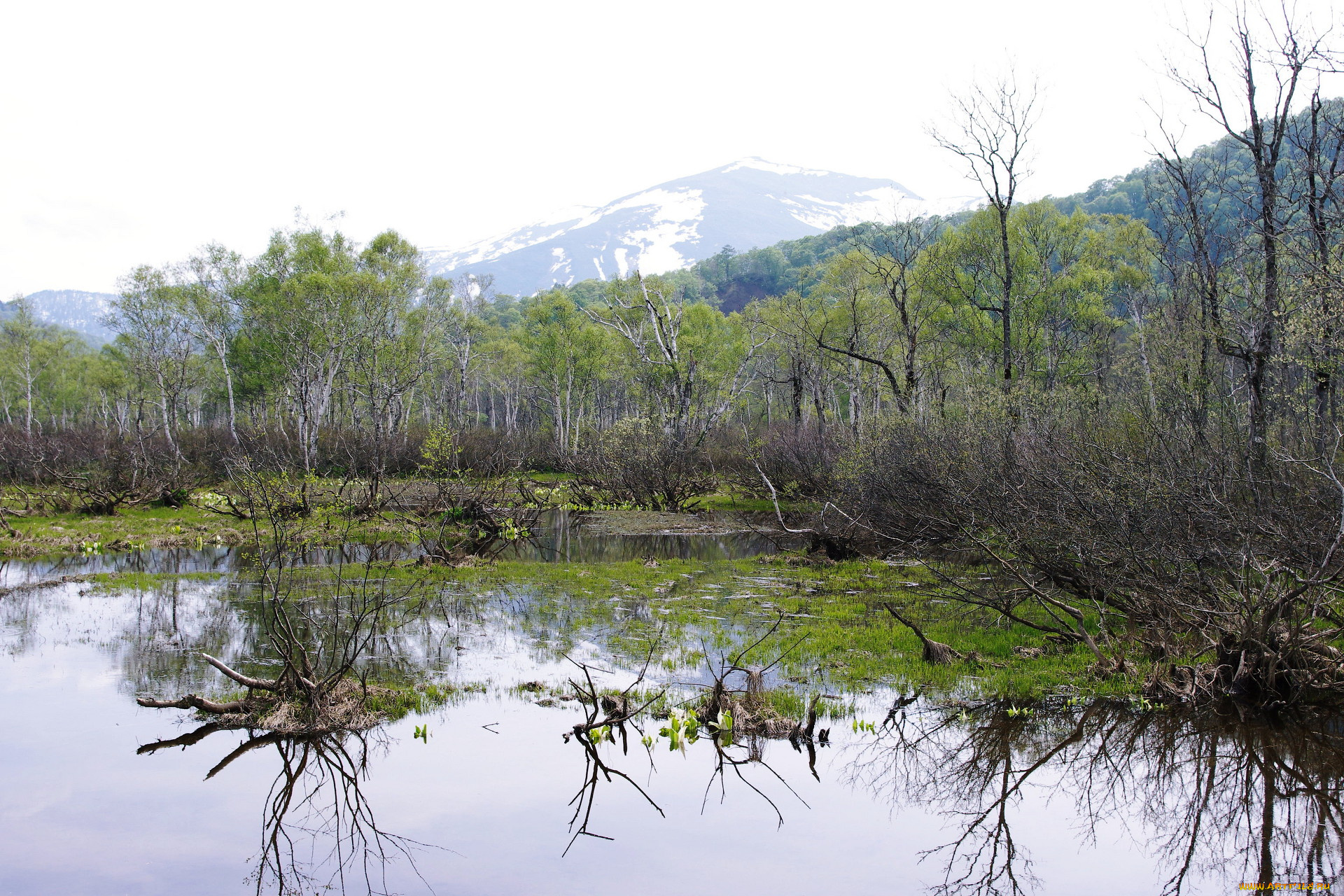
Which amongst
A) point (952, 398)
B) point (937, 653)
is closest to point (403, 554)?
point (937, 653)

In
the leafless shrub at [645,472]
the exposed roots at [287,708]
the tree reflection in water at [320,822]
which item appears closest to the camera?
the tree reflection in water at [320,822]

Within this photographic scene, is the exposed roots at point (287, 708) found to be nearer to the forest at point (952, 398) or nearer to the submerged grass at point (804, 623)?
the submerged grass at point (804, 623)

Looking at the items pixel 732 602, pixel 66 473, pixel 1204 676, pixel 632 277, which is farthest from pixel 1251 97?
pixel 66 473

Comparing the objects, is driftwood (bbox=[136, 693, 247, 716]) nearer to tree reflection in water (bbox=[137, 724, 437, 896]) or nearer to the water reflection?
tree reflection in water (bbox=[137, 724, 437, 896])

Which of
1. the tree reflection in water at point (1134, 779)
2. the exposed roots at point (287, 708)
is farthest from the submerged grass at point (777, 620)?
the exposed roots at point (287, 708)

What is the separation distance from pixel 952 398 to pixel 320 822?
3374 centimetres

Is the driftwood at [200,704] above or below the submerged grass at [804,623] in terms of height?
above

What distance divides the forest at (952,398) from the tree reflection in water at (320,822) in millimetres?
6690

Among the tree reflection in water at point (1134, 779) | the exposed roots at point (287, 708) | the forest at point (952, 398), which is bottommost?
the tree reflection in water at point (1134, 779)

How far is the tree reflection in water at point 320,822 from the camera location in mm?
5305

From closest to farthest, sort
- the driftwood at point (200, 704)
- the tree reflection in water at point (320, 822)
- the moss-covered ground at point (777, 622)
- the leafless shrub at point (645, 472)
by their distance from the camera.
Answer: the tree reflection in water at point (320, 822)
the driftwood at point (200, 704)
the moss-covered ground at point (777, 622)
the leafless shrub at point (645, 472)

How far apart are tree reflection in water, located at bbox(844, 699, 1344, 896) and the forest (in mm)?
843

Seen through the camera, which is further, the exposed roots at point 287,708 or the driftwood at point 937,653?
the driftwood at point 937,653

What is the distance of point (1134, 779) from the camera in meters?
6.79
